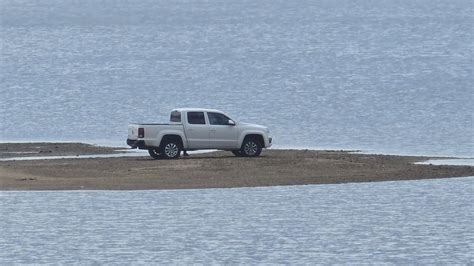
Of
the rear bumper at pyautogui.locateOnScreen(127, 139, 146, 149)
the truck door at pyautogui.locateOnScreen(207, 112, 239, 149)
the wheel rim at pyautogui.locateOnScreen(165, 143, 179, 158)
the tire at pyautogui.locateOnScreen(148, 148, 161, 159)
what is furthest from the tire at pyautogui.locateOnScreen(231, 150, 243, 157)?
the rear bumper at pyautogui.locateOnScreen(127, 139, 146, 149)

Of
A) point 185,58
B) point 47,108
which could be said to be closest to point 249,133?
point 47,108

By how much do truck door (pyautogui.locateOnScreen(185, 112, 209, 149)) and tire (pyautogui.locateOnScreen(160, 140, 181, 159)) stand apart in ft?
1.28

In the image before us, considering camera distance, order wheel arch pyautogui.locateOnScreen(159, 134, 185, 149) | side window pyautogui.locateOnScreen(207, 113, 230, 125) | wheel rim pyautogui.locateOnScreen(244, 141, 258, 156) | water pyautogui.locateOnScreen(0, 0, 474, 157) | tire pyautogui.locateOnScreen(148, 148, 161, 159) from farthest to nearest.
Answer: water pyautogui.locateOnScreen(0, 0, 474, 157)
wheel rim pyautogui.locateOnScreen(244, 141, 258, 156)
tire pyautogui.locateOnScreen(148, 148, 161, 159)
side window pyautogui.locateOnScreen(207, 113, 230, 125)
wheel arch pyautogui.locateOnScreen(159, 134, 185, 149)

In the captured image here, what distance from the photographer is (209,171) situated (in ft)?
149

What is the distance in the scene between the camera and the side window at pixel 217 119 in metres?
49.2

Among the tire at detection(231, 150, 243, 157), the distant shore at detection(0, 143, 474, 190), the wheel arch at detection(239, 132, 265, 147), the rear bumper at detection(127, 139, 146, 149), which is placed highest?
the wheel arch at detection(239, 132, 265, 147)

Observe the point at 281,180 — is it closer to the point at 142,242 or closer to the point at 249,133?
the point at 249,133

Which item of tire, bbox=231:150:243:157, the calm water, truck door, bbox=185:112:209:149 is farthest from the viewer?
tire, bbox=231:150:243:157

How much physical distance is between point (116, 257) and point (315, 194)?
1179 cm

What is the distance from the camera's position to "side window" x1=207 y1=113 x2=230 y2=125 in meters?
49.2

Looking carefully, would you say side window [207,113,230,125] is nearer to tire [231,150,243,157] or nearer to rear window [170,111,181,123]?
rear window [170,111,181,123]

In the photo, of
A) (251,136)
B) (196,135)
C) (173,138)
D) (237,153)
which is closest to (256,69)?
(237,153)

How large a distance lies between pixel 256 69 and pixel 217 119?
256 feet

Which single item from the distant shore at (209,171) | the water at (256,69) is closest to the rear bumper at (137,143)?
the distant shore at (209,171)
